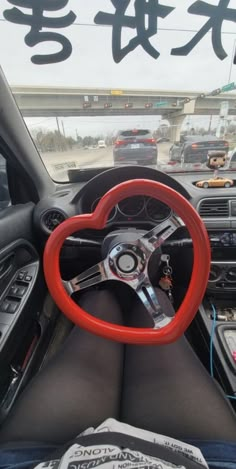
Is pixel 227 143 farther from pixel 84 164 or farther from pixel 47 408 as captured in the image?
pixel 47 408

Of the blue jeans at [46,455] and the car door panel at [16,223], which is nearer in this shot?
the blue jeans at [46,455]

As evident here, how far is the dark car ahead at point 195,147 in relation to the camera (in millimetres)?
1749

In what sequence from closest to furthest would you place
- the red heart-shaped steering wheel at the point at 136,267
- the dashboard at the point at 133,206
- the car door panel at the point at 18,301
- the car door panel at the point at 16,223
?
1. the red heart-shaped steering wheel at the point at 136,267
2. the car door panel at the point at 18,301
3. the car door panel at the point at 16,223
4. the dashboard at the point at 133,206

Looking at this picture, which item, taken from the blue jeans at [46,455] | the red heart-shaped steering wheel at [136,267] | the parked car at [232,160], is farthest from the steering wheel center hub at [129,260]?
the parked car at [232,160]

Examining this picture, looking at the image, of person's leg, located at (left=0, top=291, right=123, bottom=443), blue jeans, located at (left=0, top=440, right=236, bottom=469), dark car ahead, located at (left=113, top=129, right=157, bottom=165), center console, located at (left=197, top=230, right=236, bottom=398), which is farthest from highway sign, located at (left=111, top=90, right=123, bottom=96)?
blue jeans, located at (left=0, top=440, right=236, bottom=469)

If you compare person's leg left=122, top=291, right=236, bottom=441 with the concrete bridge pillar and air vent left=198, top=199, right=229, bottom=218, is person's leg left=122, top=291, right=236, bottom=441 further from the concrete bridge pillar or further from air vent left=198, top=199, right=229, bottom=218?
the concrete bridge pillar

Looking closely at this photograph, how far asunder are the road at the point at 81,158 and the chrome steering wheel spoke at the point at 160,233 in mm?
1008

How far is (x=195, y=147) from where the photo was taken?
1819mm

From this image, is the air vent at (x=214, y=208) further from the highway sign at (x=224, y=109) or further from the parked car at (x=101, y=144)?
the parked car at (x=101, y=144)

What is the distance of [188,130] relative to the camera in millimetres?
1731

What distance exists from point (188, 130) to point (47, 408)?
64.1 inches

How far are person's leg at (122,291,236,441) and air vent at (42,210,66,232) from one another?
0.88m

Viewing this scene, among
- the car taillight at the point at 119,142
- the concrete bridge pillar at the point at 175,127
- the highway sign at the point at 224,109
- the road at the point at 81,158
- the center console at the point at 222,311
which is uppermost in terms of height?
the highway sign at the point at 224,109

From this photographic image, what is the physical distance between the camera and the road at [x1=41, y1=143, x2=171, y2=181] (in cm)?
174
